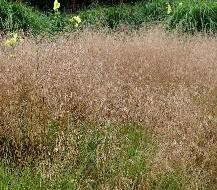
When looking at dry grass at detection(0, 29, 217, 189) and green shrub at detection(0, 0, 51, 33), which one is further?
green shrub at detection(0, 0, 51, 33)

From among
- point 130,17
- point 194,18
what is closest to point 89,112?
point 194,18

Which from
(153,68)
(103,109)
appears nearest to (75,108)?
(103,109)

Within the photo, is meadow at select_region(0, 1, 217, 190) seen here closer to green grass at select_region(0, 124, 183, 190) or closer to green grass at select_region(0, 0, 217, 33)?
green grass at select_region(0, 124, 183, 190)

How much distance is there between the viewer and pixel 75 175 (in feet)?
8.62

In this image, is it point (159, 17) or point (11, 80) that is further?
point (159, 17)

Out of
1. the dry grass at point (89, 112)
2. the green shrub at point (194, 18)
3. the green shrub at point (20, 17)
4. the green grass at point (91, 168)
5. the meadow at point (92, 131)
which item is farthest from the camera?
the green shrub at point (194, 18)

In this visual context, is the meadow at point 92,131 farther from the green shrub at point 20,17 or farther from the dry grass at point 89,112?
the green shrub at point 20,17

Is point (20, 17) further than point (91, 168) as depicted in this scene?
Yes

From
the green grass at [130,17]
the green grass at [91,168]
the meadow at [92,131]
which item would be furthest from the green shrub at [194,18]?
the green grass at [91,168]

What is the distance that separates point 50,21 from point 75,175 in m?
6.14

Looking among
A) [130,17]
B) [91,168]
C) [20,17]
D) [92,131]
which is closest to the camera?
[91,168]

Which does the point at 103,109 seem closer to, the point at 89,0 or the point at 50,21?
the point at 50,21

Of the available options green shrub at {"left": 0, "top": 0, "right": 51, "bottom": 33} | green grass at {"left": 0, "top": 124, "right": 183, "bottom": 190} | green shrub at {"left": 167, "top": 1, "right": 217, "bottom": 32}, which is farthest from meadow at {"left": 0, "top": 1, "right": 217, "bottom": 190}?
green shrub at {"left": 167, "top": 1, "right": 217, "bottom": 32}

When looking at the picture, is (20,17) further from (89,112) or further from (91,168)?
(91,168)
